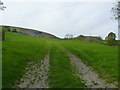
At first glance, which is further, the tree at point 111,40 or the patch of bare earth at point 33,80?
the tree at point 111,40

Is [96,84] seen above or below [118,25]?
below

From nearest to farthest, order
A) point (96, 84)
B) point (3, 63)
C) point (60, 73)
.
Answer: point (96, 84), point (60, 73), point (3, 63)

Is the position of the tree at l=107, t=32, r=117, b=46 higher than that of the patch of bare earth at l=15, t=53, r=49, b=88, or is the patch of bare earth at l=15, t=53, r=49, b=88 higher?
the tree at l=107, t=32, r=117, b=46

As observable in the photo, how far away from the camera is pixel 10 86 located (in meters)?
19.6

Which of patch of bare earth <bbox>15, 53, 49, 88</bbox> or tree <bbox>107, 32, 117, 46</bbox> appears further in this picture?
tree <bbox>107, 32, 117, 46</bbox>

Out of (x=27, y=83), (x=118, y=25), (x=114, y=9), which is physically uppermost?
(x=114, y=9)

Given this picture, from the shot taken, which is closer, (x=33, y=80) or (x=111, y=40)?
(x=33, y=80)

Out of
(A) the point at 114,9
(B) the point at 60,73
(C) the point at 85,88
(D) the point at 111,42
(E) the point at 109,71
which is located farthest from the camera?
(D) the point at 111,42

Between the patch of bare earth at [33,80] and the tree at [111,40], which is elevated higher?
the tree at [111,40]

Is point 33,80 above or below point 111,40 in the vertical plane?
below

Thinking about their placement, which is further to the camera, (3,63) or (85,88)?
(3,63)

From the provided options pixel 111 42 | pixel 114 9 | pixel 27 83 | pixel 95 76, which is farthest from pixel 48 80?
pixel 111 42

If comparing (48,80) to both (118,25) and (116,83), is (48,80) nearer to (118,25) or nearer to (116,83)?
(116,83)

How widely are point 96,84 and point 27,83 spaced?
6294 millimetres
